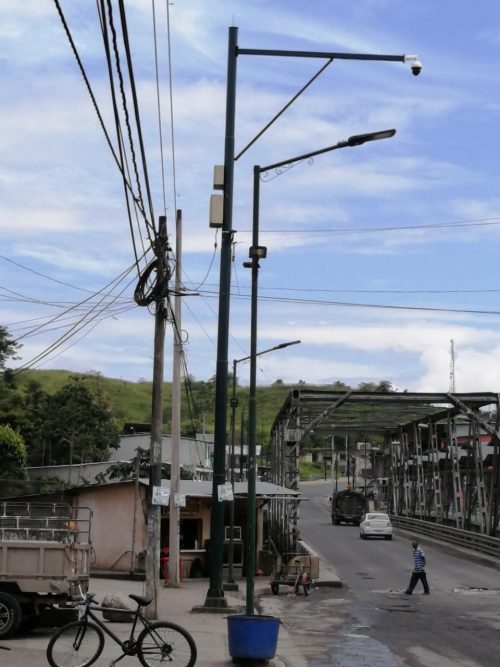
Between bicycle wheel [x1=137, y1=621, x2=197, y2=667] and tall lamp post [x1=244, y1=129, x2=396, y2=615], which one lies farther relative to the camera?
tall lamp post [x1=244, y1=129, x2=396, y2=615]

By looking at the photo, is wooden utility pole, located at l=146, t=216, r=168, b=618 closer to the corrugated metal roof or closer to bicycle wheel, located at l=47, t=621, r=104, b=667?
bicycle wheel, located at l=47, t=621, r=104, b=667

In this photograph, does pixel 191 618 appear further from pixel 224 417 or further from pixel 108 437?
pixel 108 437

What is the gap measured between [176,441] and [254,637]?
1636 centimetres

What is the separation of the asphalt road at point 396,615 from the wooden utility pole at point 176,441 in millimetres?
3022

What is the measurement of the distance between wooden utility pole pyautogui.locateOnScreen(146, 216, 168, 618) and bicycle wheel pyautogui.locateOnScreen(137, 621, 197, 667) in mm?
7195

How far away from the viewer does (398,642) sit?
18.6m

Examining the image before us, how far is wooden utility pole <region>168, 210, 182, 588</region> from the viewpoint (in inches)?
1173

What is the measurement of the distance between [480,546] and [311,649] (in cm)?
3026

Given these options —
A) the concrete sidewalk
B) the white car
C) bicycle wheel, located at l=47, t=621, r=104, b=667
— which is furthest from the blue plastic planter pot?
the white car

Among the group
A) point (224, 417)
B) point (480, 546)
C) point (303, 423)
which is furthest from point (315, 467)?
point (224, 417)

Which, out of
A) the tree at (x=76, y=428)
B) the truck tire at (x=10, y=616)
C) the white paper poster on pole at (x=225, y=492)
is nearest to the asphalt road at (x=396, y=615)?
Answer: the white paper poster on pole at (x=225, y=492)

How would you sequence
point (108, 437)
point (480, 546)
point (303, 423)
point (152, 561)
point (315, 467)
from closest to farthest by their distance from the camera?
point (152, 561) < point (480, 546) < point (303, 423) < point (108, 437) < point (315, 467)

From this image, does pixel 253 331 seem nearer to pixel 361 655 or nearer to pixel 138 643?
pixel 361 655

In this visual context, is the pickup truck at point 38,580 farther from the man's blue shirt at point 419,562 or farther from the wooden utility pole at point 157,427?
the man's blue shirt at point 419,562
